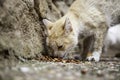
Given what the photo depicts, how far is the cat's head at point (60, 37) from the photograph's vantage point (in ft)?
17.9

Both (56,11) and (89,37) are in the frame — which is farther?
(56,11)

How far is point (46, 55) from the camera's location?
566cm

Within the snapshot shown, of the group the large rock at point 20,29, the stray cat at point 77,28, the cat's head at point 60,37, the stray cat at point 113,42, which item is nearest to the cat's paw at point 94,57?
the stray cat at point 77,28

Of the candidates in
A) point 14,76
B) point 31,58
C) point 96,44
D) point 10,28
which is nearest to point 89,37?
point 96,44

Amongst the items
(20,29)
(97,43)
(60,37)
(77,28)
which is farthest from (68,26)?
(20,29)

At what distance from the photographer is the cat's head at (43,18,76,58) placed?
5.45 m

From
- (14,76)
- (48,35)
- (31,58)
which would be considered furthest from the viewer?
(48,35)

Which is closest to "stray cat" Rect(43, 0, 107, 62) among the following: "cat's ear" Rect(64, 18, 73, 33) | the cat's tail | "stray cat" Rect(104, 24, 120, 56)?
"cat's ear" Rect(64, 18, 73, 33)

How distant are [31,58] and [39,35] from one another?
2.57 ft

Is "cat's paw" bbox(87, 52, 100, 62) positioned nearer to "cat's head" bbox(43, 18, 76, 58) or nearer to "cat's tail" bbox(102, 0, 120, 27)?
"cat's head" bbox(43, 18, 76, 58)

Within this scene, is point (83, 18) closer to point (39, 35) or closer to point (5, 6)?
point (39, 35)

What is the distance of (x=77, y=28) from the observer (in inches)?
235

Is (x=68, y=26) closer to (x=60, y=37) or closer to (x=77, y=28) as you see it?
(x=60, y=37)

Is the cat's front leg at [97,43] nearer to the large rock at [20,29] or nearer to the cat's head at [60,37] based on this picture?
the cat's head at [60,37]
